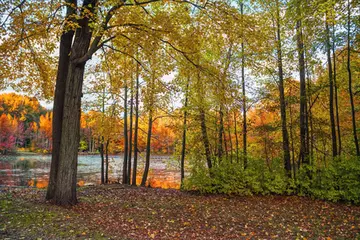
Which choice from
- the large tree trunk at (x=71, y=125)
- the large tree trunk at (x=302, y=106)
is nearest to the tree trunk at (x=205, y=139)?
the large tree trunk at (x=302, y=106)

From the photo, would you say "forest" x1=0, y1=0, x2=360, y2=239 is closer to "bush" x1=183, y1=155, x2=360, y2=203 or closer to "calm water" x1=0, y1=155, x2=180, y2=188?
"bush" x1=183, y1=155, x2=360, y2=203

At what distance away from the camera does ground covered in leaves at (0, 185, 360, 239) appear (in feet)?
15.4

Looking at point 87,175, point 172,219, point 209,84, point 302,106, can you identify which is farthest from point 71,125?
point 87,175

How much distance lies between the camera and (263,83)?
10.8m

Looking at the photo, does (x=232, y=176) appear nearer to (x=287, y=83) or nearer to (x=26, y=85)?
(x=287, y=83)

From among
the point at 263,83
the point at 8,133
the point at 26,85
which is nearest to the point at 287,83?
the point at 263,83

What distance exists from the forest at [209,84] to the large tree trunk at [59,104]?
0.03m

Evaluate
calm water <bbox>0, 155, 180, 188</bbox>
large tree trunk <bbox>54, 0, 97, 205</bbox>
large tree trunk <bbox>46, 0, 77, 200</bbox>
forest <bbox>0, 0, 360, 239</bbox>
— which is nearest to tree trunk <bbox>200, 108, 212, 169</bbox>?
forest <bbox>0, 0, 360, 239</bbox>

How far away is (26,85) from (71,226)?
6.88m

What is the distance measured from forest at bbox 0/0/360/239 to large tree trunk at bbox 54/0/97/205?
3 cm

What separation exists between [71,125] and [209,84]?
461 cm

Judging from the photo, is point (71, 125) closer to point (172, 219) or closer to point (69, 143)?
point (69, 143)

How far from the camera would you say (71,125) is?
21.4ft

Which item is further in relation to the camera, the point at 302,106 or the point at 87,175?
the point at 87,175
